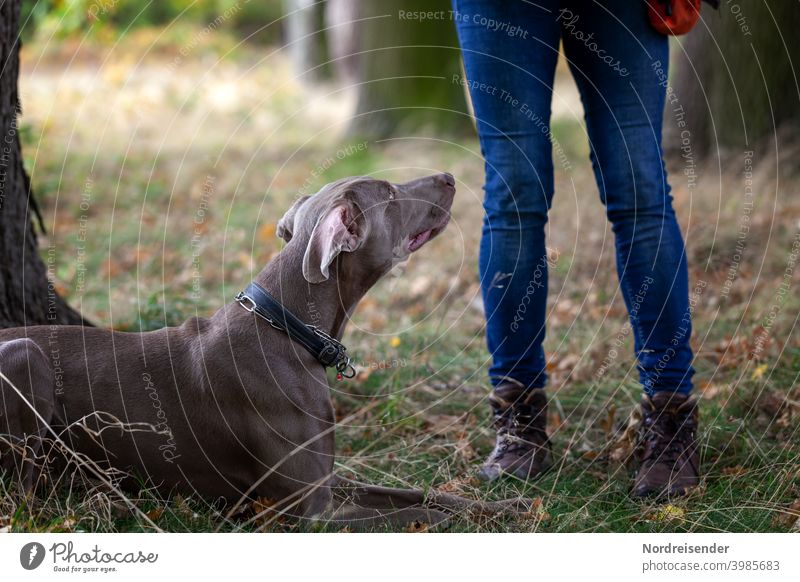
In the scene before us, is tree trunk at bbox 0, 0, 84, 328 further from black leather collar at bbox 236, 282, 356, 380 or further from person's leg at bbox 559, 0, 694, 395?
person's leg at bbox 559, 0, 694, 395

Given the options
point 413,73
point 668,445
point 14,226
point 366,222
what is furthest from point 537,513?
point 413,73

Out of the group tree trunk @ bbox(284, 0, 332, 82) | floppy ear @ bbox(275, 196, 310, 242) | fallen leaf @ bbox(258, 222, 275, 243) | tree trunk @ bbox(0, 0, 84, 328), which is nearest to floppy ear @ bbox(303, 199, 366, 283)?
floppy ear @ bbox(275, 196, 310, 242)

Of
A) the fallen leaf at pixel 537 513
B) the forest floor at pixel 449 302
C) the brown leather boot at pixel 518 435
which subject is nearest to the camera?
the fallen leaf at pixel 537 513

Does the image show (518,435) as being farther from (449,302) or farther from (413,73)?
(413,73)

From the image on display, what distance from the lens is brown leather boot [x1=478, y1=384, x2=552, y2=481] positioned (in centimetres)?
405

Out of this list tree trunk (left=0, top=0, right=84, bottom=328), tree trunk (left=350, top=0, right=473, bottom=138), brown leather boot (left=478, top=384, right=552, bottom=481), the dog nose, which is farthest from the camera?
tree trunk (left=350, top=0, right=473, bottom=138)

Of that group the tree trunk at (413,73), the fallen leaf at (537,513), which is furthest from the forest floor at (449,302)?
the tree trunk at (413,73)

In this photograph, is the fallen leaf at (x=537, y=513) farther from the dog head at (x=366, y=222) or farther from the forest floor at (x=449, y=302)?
the dog head at (x=366, y=222)

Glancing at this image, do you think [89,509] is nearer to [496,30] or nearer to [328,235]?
[328,235]

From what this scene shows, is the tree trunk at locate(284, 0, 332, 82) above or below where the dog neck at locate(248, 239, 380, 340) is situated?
above

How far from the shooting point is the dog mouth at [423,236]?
4020 millimetres

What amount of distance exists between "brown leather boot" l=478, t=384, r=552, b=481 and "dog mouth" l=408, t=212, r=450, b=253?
0.75 metres

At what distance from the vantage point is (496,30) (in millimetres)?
3785
